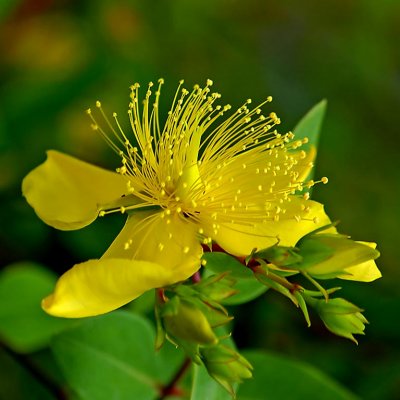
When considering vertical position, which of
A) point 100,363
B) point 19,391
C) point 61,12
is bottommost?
point 19,391

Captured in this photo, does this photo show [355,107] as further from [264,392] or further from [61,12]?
[264,392]

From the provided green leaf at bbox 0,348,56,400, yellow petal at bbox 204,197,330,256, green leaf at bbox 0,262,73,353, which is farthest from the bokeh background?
yellow petal at bbox 204,197,330,256

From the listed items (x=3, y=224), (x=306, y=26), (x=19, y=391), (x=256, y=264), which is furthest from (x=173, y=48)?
(x=256, y=264)

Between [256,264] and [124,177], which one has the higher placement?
[124,177]

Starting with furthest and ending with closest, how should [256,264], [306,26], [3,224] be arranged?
1. [306,26]
2. [3,224]
3. [256,264]

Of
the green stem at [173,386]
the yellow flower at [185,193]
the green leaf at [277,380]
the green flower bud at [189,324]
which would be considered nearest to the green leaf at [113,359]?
the green stem at [173,386]

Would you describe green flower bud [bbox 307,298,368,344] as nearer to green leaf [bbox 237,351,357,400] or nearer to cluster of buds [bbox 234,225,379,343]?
cluster of buds [bbox 234,225,379,343]

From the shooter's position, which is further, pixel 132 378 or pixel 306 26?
pixel 306 26
